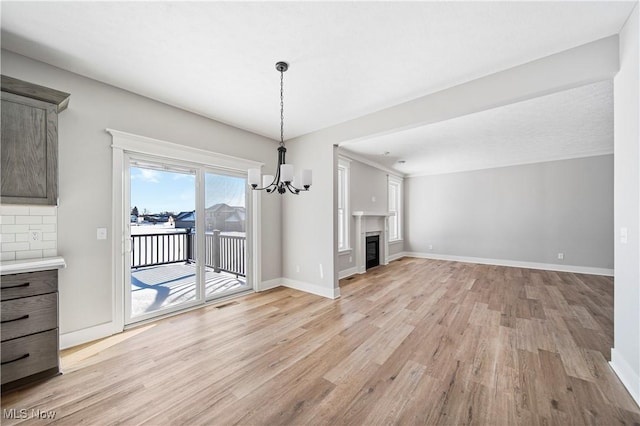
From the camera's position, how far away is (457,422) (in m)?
1.60

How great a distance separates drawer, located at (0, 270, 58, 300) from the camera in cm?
188

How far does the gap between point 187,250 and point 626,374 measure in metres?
4.65

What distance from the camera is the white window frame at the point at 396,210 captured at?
7824mm

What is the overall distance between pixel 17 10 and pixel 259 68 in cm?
173

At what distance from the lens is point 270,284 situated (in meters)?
4.54

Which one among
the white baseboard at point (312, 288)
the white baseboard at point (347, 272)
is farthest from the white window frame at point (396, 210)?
the white baseboard at point (312, 288)

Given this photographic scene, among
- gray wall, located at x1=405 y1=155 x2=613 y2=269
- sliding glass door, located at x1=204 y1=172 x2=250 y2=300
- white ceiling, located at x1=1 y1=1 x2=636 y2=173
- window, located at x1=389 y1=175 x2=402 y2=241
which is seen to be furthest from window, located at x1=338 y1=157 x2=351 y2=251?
gray wall, located at x1=405 y1=155 x2=613 y2=269

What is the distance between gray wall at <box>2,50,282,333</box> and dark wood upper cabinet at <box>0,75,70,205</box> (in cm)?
41

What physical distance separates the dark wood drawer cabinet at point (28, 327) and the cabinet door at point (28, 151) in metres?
0.65

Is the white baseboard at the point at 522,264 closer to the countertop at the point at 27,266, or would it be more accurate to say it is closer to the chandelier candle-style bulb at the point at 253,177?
the chandelier candle-style bulb at the point at 253,177

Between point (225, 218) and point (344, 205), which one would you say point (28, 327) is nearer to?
point (225, 218)

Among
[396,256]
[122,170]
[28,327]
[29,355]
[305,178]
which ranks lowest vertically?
[396,256]

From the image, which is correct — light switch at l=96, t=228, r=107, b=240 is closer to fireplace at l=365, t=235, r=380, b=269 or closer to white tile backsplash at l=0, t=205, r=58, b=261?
white tile backsplash at l=0, t=205, r=58, b=261

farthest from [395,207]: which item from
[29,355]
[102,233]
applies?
[29,355]
